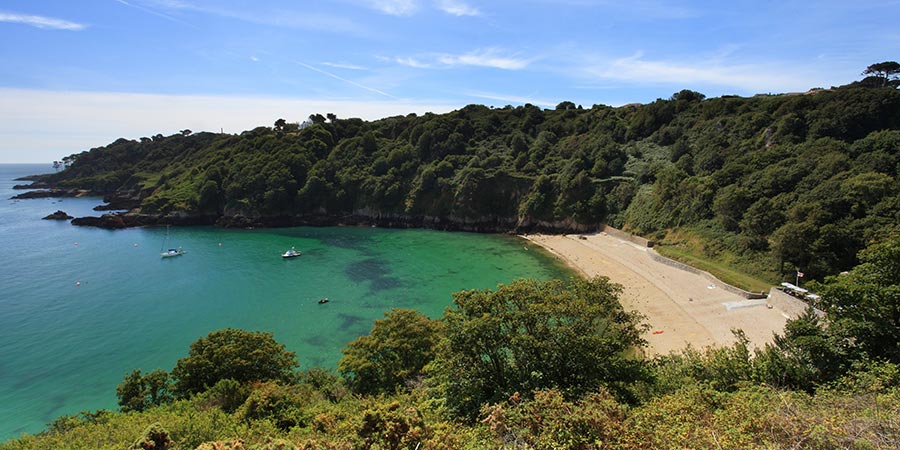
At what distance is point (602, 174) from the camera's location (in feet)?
199

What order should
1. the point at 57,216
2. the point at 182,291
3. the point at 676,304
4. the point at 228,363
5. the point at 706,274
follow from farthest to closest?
the point at 57,216
the point at 182,291
the point at 706,274
the point at 676,304
the point at 228,363

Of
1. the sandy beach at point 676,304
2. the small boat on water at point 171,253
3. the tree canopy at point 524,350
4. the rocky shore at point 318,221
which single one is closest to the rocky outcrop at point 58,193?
the rocky shore at point 318,221

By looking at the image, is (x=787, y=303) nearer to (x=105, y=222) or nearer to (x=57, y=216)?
(x=105, y=222)

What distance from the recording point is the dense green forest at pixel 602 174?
33.3 meters

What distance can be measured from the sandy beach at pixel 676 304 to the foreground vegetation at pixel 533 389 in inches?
305

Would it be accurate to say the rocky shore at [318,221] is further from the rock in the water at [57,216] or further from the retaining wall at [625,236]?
the retaining wall at [625,236]

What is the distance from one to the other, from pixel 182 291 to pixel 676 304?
1701 inches

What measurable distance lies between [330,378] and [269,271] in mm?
27494

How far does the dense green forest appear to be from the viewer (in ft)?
109

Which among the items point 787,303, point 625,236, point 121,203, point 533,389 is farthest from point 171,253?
point 787,303

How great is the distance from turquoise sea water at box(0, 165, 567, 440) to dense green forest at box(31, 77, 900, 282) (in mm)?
8775

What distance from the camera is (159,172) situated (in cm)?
10012

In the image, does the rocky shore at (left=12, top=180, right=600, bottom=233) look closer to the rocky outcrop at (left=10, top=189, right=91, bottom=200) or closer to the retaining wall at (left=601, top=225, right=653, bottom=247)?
the retaining wall at (left=601, top=225, right=653, bottom=247)

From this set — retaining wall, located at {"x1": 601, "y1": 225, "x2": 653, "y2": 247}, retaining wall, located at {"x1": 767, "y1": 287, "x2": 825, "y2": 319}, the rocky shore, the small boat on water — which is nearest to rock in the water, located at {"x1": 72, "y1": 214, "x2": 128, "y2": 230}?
the rocky shore
